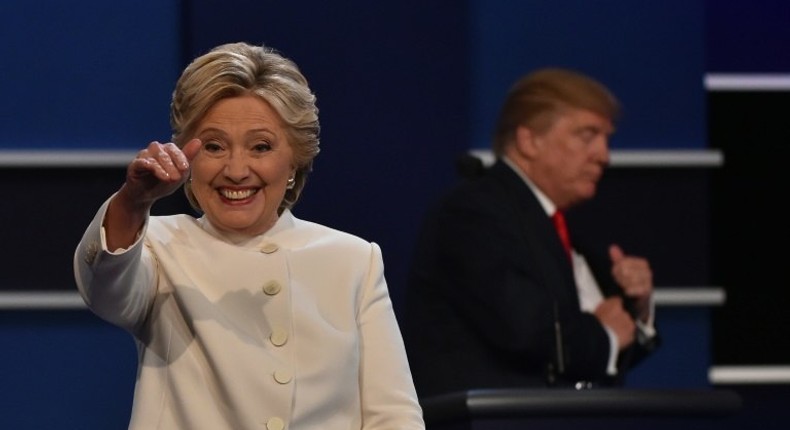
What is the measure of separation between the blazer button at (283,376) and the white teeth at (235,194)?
0.82 feet

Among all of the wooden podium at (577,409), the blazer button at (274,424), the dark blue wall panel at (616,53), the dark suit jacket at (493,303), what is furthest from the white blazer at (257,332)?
the dark blue wall panel at (616,53)

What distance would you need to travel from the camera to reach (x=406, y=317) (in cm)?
391

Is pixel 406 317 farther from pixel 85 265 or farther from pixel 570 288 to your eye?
pixel 85 265

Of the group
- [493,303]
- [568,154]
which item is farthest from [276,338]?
[568,154]

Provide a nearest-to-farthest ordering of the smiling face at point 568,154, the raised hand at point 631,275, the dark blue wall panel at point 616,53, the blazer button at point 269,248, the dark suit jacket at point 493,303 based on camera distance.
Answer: the blazer button at point 269,248
the dark suit jacket at point 493,303
the raised hand at point 631,275
the smiling face at point 568,154
the dark blue wall panel at point 616,53

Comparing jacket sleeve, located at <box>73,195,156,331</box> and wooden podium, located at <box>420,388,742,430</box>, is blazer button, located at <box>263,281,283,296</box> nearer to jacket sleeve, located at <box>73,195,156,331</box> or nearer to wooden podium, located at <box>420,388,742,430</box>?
jacket sleeve, located at <box>73,195,156,331</box>

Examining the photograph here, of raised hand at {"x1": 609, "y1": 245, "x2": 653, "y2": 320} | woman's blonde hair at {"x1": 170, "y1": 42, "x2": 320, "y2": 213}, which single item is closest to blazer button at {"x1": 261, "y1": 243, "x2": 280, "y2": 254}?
woman's blonde hair at {"x1": 170, "y1": 42, "x2": 320, "y2": 213}

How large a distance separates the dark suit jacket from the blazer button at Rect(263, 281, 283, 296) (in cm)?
139

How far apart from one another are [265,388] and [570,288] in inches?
67.5

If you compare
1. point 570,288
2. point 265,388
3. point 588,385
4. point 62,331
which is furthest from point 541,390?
point 62,331

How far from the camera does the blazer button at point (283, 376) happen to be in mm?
2225

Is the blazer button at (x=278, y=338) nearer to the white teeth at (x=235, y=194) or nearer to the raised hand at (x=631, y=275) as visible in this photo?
the white teeth at (x=235, y=194)

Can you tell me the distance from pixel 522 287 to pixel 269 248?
145 cm

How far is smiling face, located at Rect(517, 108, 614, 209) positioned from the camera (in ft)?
13.7
